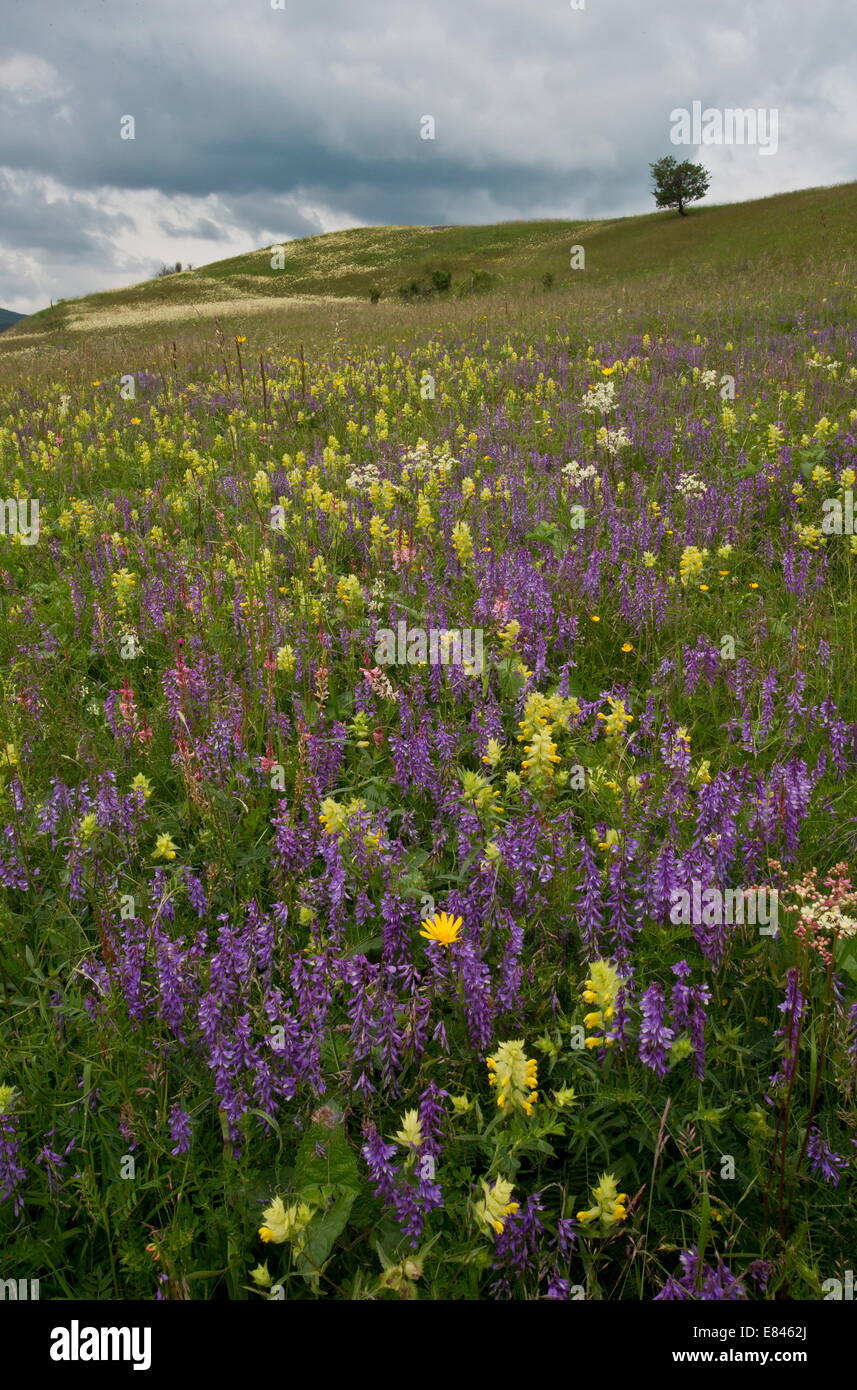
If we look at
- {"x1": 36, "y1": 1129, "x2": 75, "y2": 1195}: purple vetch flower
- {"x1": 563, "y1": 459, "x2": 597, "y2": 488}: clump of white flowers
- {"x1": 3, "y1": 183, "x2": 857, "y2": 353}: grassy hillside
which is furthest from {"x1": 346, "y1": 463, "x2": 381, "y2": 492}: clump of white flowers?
{"x1": 3, "y1": 183, "x2": 857, "y2": 353}: grassy hillside

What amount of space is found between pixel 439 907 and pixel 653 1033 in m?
0.95

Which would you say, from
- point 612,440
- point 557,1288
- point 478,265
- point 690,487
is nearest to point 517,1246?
point 557,1288

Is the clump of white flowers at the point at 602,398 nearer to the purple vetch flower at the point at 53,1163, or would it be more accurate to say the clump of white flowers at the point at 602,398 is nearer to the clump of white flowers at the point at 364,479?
the clump of white flowers at the point at 364,479

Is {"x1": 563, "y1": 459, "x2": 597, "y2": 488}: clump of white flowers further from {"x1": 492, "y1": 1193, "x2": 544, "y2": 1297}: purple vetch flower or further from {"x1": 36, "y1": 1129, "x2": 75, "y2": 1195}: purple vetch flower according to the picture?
{"x1": 36, "y1": 1129, "x2": 75, "y2": 1195}: purple vetch flower

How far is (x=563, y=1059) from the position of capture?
2270 mm

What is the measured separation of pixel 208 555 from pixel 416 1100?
16.3ft

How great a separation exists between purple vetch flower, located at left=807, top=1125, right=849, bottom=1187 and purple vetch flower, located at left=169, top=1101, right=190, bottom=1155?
167cm

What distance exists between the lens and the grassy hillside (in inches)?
1243

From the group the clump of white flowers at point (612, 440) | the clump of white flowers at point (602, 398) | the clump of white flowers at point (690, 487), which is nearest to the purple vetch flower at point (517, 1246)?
the clump of white flowers at point (690, 487)

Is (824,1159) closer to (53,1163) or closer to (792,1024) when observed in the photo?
(792,1024)

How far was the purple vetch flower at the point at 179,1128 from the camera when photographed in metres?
2.08

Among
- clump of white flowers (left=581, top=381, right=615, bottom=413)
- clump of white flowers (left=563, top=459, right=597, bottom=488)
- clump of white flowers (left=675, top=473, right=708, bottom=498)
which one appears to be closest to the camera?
clump of white flowers (left=675, top=473, right=708, bottom=498)

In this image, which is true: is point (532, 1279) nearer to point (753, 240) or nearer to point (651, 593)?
point (651, 593)

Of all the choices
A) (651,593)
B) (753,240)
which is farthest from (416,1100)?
(753,240)
